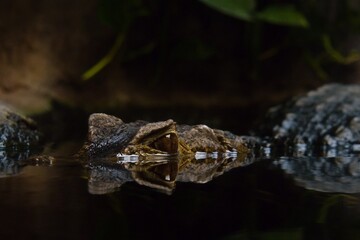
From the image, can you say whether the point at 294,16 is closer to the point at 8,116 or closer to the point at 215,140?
the point at 215,140

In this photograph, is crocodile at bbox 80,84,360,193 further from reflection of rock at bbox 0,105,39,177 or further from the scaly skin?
reflection of rock at bbox 0,105,39,177

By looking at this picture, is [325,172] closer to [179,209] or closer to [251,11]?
[179,209]

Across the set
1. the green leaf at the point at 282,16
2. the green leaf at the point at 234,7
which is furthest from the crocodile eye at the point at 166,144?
the green leaf at the point at 282,16

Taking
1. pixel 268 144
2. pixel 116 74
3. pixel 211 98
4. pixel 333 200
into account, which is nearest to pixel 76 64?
pixel 116 74

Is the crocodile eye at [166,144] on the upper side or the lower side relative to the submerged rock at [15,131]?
lower

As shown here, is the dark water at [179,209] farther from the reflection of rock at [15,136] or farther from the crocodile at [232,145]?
the reflection of rock at [15,136]

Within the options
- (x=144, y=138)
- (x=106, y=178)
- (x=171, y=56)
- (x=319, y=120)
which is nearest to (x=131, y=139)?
(x=144, y=138)
